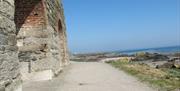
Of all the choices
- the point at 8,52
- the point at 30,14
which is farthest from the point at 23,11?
the point at 8,52

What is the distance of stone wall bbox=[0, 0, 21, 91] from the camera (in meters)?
5.64

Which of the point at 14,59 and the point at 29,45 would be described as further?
the point at 29,45

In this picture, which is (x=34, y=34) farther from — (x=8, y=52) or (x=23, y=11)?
(x=8, y=52)

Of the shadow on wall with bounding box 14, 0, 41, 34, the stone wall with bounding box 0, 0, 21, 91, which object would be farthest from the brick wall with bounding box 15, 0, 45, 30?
the stone wall with bounding box 0, 0, 21, 91

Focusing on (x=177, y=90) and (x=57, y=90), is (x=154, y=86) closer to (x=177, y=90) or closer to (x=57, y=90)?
(x=177, y=90)

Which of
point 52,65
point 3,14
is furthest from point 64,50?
point 3,14

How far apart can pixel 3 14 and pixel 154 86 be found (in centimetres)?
482

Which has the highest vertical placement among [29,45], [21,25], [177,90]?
[21,25]

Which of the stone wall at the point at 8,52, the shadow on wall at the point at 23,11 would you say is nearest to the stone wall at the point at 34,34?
the shadow on wall at the point at 23,11

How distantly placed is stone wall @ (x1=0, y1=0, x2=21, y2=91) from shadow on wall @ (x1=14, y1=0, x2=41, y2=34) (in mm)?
3999

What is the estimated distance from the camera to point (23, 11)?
10336 mm

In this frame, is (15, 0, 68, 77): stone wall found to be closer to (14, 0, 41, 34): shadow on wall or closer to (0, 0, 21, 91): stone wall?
(14, 0, 41, 34): shadow on wall

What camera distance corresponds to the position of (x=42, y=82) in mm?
9586

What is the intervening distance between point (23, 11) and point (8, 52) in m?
4.56
